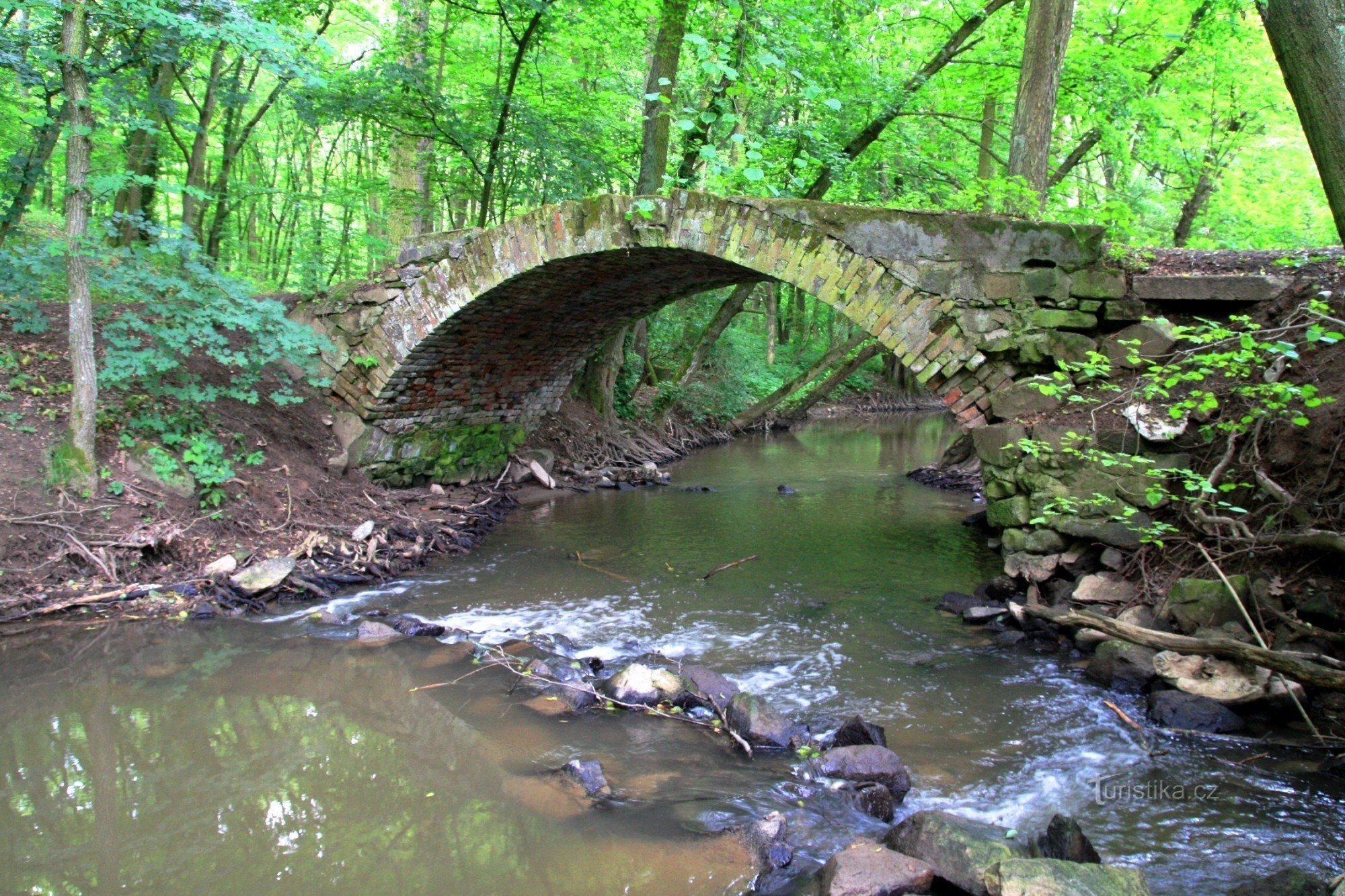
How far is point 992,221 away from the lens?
209 inches

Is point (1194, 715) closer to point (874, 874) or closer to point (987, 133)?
point (874, 874)

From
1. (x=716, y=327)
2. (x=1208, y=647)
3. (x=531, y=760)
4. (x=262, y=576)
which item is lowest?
(x=531, y=760)

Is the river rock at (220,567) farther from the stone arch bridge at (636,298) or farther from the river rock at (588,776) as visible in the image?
Answer: the river rock at (588,776)

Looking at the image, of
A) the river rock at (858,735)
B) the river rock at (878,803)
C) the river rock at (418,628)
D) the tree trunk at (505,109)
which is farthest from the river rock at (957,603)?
the tree trunk at (505,109)

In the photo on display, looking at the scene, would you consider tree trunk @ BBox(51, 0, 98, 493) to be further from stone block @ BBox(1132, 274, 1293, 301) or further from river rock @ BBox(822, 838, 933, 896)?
stone block @ BBox(1132, 274, 1293, 301)

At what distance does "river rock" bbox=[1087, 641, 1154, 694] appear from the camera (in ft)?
13.1

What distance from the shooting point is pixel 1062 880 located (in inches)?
90.4

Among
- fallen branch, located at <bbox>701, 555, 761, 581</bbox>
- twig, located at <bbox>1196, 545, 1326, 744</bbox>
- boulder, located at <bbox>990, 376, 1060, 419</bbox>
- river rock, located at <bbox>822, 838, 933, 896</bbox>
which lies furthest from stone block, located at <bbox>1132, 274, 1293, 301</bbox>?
river rock, located at <bbox>822, 838, 933, 896</bbox>

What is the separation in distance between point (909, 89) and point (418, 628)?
8.25m

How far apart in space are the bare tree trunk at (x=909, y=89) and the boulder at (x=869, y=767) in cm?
741

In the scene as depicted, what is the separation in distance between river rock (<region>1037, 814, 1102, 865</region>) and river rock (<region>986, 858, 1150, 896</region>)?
91 mm

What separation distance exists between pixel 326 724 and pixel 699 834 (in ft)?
6.15

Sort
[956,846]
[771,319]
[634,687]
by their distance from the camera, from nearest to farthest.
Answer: [956,846] → [634,687] → [771,319]

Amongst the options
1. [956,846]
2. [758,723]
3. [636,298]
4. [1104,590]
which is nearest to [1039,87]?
[636,298]
